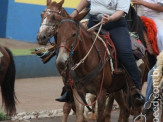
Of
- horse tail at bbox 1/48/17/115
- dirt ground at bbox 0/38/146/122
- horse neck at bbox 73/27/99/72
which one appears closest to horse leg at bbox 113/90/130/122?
dirt ground at bbox 0/38/146/122

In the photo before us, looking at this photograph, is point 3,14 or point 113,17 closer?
point 113,17

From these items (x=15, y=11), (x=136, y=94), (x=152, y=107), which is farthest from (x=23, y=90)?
(x=152, y=107)

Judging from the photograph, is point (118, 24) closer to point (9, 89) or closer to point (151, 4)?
point (151, 4)

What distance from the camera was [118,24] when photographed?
8594mm

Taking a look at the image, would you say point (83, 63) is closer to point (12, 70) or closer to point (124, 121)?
point (124, 121)

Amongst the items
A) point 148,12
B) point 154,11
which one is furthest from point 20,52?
point 154,11

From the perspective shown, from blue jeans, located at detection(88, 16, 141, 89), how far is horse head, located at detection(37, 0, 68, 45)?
1012 millimetres

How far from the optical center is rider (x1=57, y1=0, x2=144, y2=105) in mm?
8273

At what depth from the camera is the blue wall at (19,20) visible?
15.6 m

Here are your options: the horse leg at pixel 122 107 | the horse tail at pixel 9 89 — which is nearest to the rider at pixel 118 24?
A: the horse leg at pixel 122 107

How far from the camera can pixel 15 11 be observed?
15734mm

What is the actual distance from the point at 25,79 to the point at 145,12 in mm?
4853

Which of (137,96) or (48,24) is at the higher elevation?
(48,24)

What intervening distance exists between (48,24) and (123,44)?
53.4 inches
